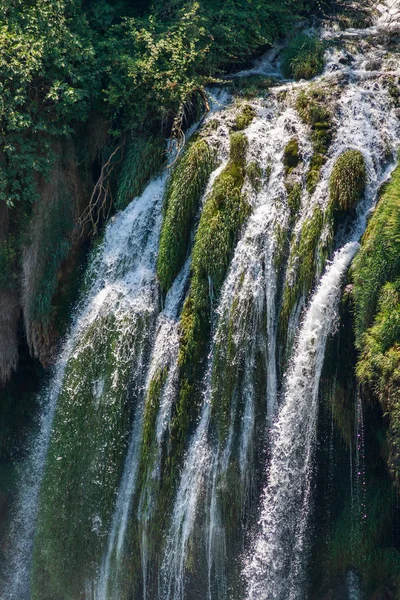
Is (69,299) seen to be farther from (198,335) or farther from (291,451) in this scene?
(291,451)

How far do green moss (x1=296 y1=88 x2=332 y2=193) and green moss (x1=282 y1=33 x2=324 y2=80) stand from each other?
2.85ft

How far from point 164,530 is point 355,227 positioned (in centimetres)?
430

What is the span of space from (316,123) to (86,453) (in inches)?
210

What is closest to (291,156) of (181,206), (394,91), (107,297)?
(181,206)

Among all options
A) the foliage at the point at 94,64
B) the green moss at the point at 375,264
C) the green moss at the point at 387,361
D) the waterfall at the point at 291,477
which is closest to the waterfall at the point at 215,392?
the waterfall at the point at 291,477

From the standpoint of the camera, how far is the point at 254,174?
959 cm

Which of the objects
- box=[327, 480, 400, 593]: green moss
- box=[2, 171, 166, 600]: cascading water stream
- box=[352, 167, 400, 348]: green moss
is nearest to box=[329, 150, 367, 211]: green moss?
box=[352, 167, 400, 348]: green moss

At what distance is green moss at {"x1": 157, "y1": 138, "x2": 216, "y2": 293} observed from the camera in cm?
959

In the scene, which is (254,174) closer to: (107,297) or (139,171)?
(139,171)

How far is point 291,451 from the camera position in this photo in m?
8.46

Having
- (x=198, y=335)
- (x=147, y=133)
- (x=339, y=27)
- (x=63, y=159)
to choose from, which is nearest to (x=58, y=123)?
(x=63, y=159)

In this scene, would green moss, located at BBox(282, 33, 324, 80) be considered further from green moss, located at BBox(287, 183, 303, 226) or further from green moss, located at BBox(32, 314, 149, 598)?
green moss, located at BBox(32, 314, 149, 598)

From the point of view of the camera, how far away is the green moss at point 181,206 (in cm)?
959

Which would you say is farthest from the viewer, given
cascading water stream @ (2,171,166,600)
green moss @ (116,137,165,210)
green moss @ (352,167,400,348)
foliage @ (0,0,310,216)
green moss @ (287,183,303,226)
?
green moss @ (116,137,165,210)
